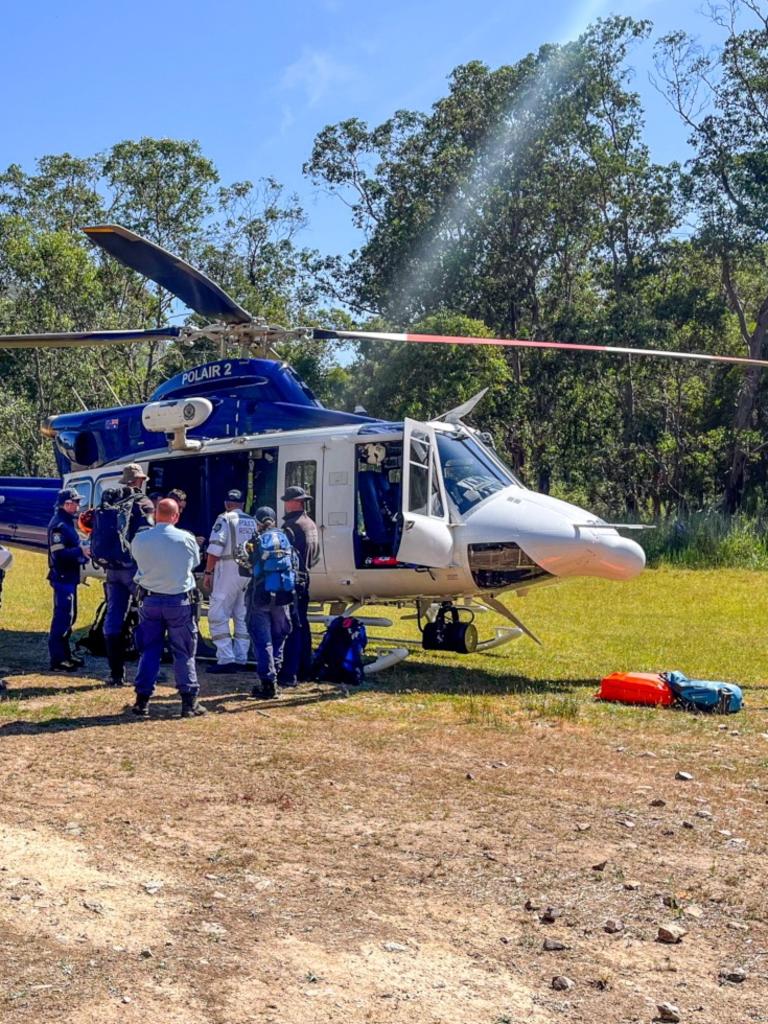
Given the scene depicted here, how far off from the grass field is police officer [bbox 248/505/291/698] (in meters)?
0.32

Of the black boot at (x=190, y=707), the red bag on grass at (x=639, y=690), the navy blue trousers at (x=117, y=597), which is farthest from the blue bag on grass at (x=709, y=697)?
the navy blue trousers at (x=117, y=597)

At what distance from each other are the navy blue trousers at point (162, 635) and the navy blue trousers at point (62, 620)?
2.33m

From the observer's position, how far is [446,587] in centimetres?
1041

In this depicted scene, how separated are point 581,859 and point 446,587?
5184mm

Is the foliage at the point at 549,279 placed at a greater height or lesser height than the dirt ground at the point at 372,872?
greater

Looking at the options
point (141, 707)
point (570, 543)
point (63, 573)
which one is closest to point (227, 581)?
point (63, 573)

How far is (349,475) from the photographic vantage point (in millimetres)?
10711

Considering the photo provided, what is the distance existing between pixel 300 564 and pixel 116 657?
1762mm

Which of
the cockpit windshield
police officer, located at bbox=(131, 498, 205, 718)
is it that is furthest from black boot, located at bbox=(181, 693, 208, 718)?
the cockpit windshield

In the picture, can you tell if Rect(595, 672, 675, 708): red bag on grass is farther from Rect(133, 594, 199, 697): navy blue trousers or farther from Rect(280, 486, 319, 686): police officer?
Rect(133, 594, 199, 697): navy blue trousers

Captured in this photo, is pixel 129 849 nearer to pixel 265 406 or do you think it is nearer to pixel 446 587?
pixel 446 587

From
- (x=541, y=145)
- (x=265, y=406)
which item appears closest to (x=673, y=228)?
(x=541, y=145)

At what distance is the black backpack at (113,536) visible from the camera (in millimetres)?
9461

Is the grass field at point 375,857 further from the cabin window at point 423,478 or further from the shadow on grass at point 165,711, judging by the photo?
the cabin window at point 423,478
